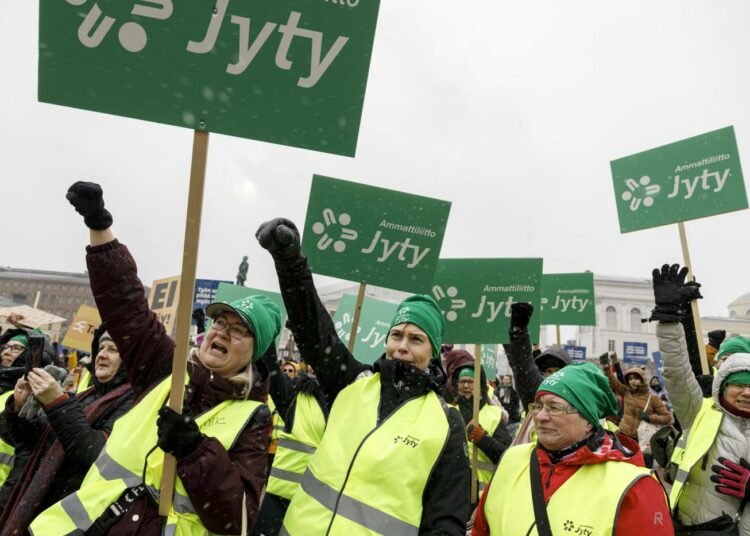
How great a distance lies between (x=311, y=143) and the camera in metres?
2.13

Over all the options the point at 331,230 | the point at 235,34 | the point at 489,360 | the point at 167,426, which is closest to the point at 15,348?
the point at 331,230

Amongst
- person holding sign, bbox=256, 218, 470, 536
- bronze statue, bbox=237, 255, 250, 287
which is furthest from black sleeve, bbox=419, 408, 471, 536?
bronze statue, bbox=237, 255, 250, 287

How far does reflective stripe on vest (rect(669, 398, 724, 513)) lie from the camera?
10.9ft

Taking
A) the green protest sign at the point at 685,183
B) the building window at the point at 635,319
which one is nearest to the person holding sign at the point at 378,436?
the green protest sign at the point at 685,183

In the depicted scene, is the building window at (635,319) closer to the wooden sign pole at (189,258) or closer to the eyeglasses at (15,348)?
the eyeglasses at (15,348)

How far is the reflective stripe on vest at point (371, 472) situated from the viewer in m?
2.17

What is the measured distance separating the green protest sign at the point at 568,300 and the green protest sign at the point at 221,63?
19.3ft

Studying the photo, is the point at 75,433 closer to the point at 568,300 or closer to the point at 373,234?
the point at 373,234

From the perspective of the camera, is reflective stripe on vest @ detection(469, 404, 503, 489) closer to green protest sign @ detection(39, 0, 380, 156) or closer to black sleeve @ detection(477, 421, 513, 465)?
black sleeve @ detection(477, 421, 513, 465)

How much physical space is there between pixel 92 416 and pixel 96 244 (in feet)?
3.66

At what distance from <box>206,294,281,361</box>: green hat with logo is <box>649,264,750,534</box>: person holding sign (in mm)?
2330

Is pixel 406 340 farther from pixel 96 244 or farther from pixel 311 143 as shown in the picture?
pixel 96 244

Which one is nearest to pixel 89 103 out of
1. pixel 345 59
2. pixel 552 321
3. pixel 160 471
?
pixel 345 59

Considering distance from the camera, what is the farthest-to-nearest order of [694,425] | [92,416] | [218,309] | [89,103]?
[694,425]
[92,416]
[218,309]
[89,103]
